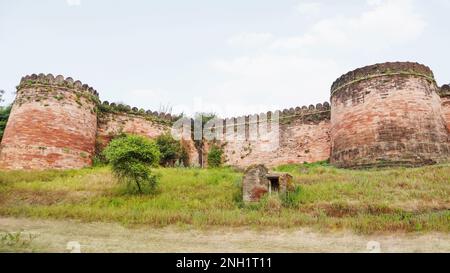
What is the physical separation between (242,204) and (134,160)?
361cm

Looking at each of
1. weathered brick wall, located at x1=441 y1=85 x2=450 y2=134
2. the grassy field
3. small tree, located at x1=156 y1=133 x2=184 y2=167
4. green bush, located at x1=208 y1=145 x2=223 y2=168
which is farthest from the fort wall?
green bush, located at x1=208 y1=145 x2=223 y2=168

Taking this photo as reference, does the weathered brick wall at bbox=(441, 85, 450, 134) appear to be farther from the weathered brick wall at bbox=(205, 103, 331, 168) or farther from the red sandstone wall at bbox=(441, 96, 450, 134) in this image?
the weathered brick wall at bbox=(205, 103, 331, 168)

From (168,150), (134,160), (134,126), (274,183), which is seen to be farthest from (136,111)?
(274,183)

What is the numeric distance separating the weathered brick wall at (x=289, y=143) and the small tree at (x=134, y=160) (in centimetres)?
909

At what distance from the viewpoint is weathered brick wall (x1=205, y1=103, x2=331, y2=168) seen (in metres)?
20.4

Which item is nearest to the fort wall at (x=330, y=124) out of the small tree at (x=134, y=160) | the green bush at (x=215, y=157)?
the green bush at (x=215, y=157)

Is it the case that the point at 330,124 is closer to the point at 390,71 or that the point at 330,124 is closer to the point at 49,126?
the point at 390,71

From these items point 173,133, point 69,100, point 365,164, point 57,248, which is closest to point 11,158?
point 69,100

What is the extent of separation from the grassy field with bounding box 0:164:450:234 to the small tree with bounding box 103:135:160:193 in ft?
1.58

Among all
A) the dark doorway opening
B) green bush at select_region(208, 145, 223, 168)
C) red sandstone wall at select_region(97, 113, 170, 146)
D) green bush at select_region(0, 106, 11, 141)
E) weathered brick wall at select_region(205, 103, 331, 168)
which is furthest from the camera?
green bush at select_region(208, 145, 223, 168)

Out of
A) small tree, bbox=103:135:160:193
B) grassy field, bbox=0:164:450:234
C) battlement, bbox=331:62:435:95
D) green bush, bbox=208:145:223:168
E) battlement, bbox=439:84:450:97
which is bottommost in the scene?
grassy field, bbox=0:164:450:234

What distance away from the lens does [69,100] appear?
18.3m

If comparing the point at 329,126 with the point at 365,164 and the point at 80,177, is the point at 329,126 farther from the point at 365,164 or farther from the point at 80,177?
the point at 80,177
